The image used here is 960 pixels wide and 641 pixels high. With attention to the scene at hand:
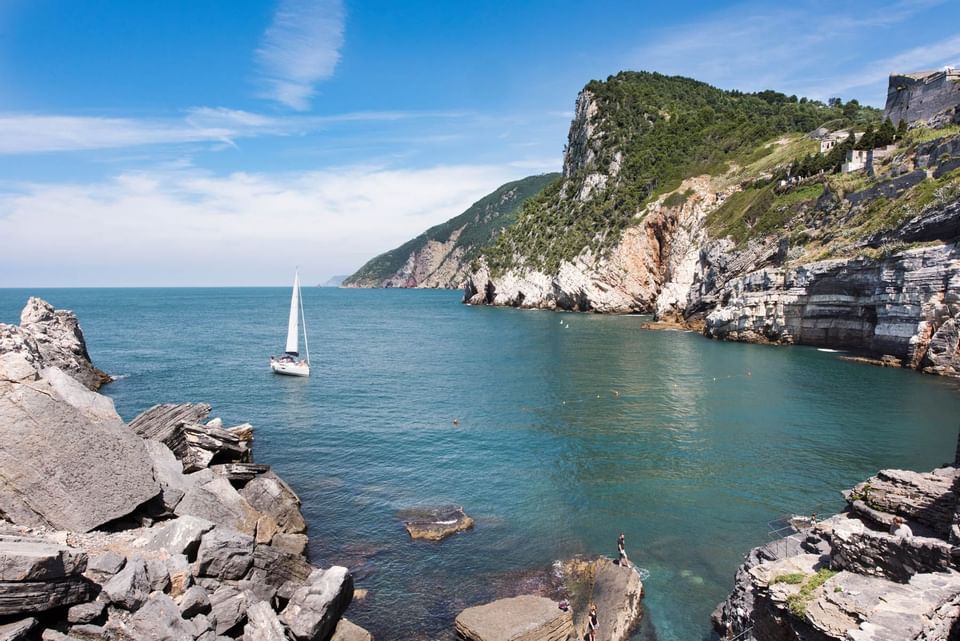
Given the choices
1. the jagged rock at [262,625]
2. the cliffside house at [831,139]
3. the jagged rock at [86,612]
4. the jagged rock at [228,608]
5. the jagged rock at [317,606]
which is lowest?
the jagged rock at [317,606]

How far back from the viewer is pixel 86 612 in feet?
38.8

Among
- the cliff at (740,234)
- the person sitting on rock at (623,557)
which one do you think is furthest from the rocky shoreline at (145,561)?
the cliff at (740,234)

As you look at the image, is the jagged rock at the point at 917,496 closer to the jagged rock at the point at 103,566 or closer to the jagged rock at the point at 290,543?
the jagged rock at the point at 290,543

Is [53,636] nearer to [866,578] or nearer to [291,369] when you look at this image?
[866,578]

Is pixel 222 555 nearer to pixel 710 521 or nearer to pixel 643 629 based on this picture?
pixel 643 629

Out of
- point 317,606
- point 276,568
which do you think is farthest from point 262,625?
point 276,568

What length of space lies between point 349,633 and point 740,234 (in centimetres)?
8393

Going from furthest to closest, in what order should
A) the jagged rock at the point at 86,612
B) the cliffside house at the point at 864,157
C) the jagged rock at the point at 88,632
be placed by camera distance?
the cliffside house at the point at 864,157 → the jagged rock at the point at 86,612 → the jagged rock at the point at 88,632

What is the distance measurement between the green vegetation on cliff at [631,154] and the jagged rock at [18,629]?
109 metres

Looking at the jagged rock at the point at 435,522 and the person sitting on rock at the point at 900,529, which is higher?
the person sitting on rock at the point at 900,529

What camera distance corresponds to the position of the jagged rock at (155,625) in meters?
11.9

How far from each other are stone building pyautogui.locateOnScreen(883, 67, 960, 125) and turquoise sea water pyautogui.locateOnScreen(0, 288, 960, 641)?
158ft

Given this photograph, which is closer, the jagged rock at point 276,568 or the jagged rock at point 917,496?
the jagged rock at point 917,496

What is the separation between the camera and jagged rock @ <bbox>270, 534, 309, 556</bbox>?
20442mm
